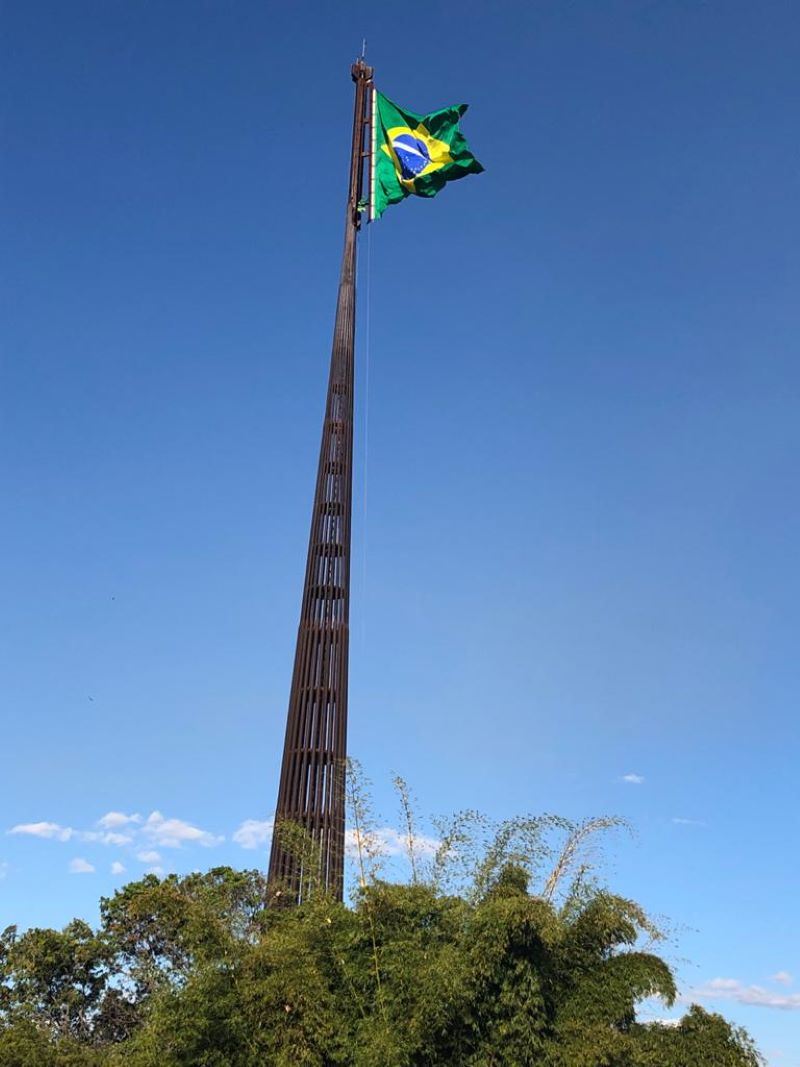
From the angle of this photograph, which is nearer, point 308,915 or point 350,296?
point 308,915

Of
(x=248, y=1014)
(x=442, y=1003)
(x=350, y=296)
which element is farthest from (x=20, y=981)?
(x=350, y=296)

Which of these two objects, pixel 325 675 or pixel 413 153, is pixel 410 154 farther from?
pixel 325 675

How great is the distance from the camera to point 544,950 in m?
12.7

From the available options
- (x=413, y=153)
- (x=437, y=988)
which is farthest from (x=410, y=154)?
(x=437, y=988)

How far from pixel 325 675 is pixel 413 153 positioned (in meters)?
14.9

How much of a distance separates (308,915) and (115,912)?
504 inches

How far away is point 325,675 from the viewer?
2130cm

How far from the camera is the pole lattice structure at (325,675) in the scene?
19.1 m

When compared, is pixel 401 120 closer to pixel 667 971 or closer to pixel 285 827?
pixel 285 827

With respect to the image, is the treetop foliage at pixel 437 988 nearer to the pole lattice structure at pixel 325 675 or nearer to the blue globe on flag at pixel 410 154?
the pole lattice structure at pixel 325 675

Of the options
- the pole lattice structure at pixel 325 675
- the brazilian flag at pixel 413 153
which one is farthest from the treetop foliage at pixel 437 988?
the brazilian flag at pixel 413 153

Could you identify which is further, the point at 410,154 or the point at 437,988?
the point at 410,154

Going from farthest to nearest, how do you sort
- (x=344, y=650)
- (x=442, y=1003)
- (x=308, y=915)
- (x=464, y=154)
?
(x=464, y=154) < (x=344, y=650) < (x=308, y=915) < (x=442, y=1003)

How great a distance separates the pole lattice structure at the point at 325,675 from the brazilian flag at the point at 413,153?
8.29ft
